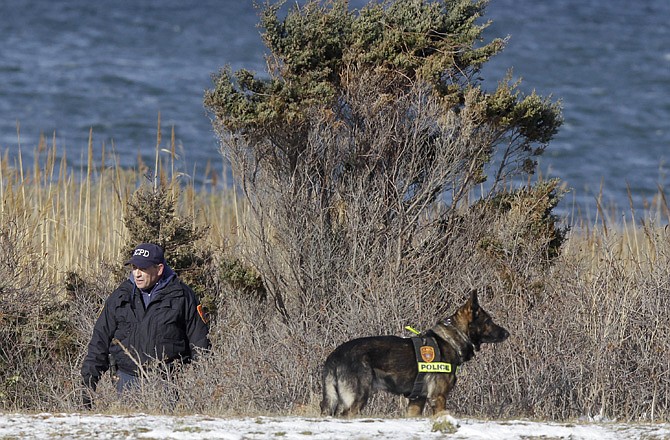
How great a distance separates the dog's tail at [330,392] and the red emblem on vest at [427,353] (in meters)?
0.72

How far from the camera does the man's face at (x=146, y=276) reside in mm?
9820

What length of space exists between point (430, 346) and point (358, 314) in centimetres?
239

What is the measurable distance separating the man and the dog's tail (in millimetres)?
2060

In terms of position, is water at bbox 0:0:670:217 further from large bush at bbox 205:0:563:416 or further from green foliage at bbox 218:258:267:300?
green foliage at bbox 218:258:267:300

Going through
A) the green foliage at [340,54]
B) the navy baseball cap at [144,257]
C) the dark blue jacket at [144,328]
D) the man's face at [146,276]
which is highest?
the green foliage at [340,54]

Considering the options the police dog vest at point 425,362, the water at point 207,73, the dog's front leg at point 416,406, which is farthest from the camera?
the water at point 207,73

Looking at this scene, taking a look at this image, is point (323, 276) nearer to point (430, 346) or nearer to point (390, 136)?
point (390, 136)

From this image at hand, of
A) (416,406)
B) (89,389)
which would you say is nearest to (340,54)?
(89,389)

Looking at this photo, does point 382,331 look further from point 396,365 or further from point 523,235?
point 396,365

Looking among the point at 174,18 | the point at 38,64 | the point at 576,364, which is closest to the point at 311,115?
the point at 576,364

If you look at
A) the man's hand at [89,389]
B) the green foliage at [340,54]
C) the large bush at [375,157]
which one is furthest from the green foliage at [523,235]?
the man's hand at [89,389]

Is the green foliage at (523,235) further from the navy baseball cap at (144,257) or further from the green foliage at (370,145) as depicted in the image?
the navy baseball cap at (144,257)

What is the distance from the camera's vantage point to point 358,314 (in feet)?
35.7

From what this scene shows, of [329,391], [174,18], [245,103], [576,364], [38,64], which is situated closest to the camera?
[329,391]
